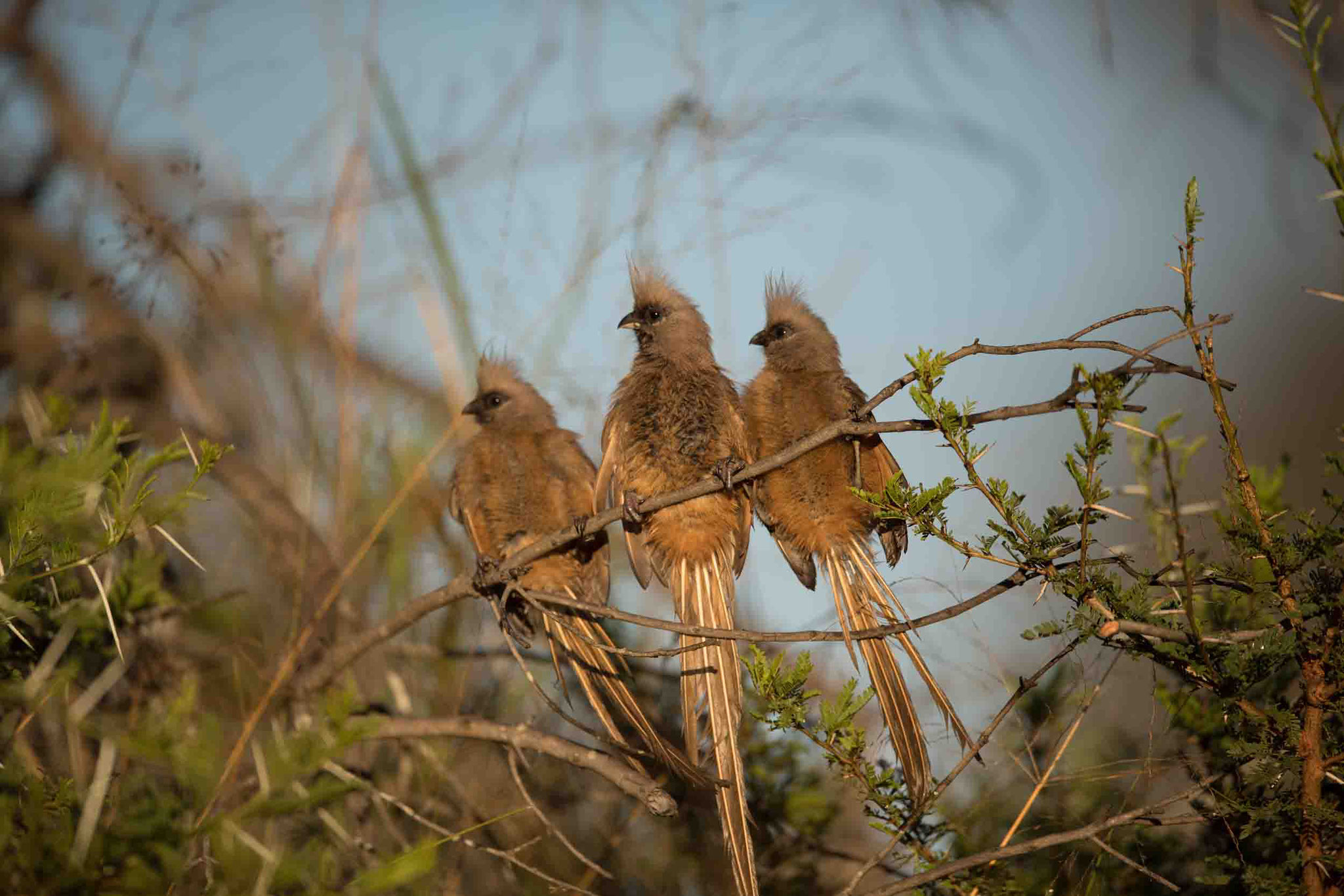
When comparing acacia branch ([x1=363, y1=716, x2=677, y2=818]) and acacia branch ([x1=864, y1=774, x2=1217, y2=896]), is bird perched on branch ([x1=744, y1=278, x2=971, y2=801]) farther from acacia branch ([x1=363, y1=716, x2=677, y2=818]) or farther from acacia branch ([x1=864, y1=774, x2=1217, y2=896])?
acacia branch ([x1=363, y1=716, x2=677, y2=818])

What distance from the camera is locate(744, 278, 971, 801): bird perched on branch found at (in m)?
2.78

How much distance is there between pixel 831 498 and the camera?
3.12 meters

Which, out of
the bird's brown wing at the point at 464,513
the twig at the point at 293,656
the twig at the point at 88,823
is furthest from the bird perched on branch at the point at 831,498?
the twig at the point at 88,823

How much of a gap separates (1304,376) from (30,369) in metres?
6.92

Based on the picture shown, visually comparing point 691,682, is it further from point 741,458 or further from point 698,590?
point 741,458

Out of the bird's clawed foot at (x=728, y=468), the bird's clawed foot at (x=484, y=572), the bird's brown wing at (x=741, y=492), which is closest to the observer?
the bird's clawed foot at (x=728, y=468)

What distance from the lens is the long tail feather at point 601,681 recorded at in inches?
109

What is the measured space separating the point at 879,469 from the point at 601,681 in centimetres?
116

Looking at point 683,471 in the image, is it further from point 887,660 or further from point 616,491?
point 887,660

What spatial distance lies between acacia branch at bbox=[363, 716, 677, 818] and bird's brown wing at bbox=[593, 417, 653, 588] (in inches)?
27.5

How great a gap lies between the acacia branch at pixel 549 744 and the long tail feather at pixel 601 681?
0.25 feet

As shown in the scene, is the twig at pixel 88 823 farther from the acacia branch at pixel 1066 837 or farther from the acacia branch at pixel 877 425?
the acacia branch at pixel 1066 837

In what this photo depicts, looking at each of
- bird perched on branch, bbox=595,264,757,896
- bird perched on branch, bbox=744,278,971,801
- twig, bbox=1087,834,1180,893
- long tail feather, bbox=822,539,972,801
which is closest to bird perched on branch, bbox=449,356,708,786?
bird perched on branch, bbox=595,264,757,896

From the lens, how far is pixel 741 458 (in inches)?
132
